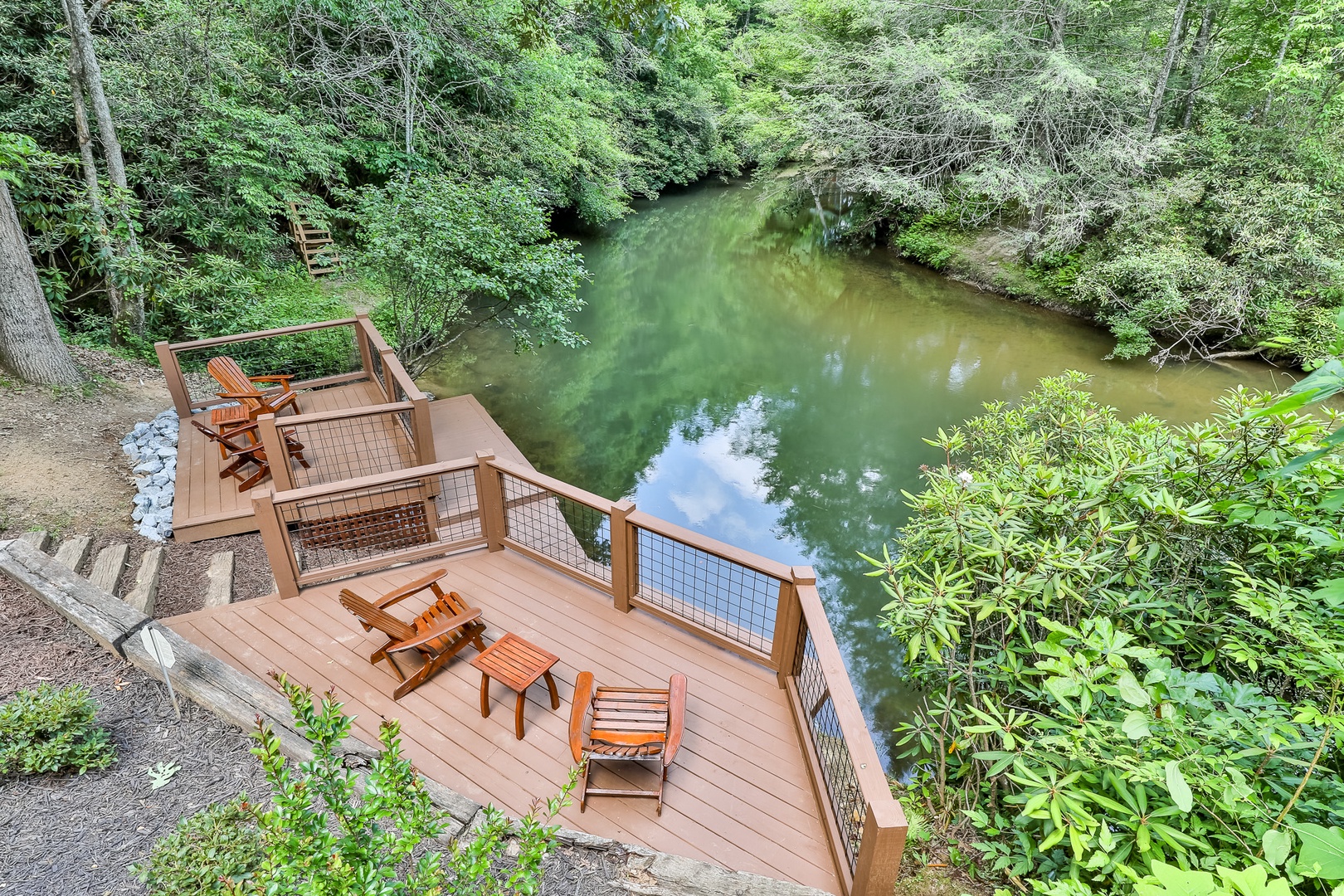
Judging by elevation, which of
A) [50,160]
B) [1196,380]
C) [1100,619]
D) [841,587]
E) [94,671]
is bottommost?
[841,587]

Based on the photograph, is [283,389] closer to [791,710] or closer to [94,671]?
[94,671]

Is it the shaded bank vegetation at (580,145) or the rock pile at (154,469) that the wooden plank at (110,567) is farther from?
the shaded bank vegetation at (580,145)

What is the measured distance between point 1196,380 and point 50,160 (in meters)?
16.0

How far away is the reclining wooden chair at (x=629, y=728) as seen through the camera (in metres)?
2.95

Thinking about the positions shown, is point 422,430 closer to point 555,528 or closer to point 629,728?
point 555,528

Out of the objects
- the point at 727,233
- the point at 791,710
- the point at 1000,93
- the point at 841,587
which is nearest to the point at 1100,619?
the point at 791,710

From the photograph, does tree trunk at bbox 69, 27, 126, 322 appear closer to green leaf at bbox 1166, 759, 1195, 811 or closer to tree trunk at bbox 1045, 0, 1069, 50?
green leaf at bbox 1166, 759, 1195, 811

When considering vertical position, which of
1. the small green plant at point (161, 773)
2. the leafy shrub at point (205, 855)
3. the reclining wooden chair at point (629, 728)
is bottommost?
the small green plant at point (161, 773)

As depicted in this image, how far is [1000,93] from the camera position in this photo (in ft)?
46.2

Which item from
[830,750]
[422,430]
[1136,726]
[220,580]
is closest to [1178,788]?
[1136,726]

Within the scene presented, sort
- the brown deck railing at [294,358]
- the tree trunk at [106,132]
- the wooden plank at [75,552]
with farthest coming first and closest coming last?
the tree trunk at [106,132] → the brown deck railing at [294,358] → the wooden plank at [75,552]

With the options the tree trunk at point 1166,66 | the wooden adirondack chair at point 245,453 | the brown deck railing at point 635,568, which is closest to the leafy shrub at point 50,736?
the brown deck railing at point 635,568

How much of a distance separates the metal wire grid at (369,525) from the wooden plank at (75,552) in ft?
4.21

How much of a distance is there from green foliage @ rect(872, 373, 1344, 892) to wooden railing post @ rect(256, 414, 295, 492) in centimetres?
450
